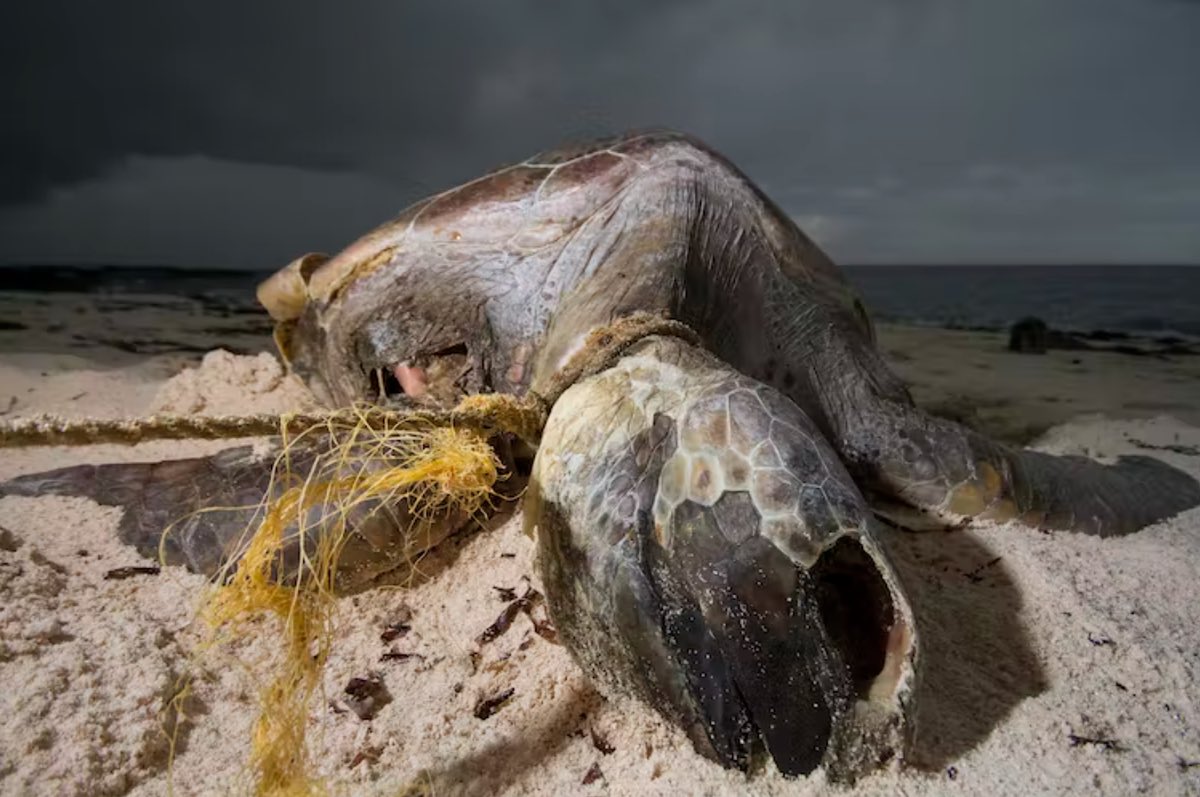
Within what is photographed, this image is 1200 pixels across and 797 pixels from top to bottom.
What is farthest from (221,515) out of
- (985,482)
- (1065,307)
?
(1065,307)

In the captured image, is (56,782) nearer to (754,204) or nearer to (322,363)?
(322,363)

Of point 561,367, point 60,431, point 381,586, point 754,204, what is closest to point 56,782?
point 60,431

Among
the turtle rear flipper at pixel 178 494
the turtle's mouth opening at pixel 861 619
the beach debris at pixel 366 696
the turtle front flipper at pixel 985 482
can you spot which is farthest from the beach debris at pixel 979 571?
the turtle rear flipper at pixel 178 494

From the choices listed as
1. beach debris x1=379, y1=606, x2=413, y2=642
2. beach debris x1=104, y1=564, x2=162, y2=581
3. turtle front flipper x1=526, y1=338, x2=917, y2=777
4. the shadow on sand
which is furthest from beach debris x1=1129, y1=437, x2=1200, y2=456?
beach debris x1=104, y1=564, x2=162, y2=581

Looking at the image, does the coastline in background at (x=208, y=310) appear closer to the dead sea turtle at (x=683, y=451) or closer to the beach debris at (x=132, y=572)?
the dead sea turtle at (x=683, y=451)

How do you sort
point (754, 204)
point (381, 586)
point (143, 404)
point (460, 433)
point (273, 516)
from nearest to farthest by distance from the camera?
1. point (273, 516)
2. point (460, 433)
3. point (381, 586)
4. point (754, 204)
5. point (143, 404)

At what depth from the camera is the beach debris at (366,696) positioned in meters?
1.13

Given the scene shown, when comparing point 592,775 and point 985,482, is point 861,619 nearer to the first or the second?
point 592,775

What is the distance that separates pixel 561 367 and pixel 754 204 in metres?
0.84

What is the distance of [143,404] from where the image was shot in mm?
2828

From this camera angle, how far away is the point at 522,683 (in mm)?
1186

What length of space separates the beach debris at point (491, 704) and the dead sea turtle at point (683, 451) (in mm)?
147

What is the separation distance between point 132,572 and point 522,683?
2.69ft

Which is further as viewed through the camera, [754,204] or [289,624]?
[754,204]
